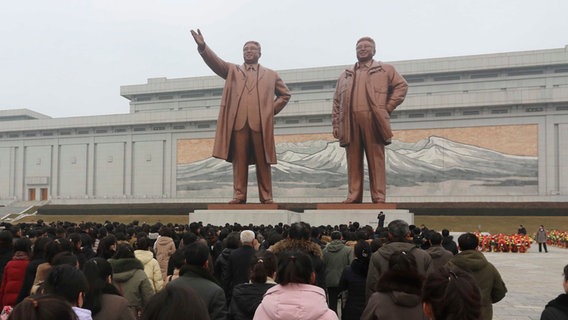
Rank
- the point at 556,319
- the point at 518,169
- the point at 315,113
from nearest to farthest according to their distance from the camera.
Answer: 1. the point at 556,319
2. the point at 518,169
3. the point at 315,113

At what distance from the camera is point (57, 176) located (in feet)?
145

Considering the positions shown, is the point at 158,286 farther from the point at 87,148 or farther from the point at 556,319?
the point at 87,148

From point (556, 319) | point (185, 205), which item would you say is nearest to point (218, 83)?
point (185, 205)

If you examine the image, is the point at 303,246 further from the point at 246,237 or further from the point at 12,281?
the point at 12,281

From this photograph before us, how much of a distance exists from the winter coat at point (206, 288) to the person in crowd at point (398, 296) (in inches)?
34.5

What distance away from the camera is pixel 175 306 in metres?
2.09

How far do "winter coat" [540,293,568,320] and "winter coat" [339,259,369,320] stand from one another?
2.10 metres

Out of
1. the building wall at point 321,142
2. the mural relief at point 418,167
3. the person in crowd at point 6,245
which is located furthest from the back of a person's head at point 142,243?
the mural relief at point 418,167

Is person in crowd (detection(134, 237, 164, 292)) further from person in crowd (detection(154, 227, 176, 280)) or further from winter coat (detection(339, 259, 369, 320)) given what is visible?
winter coat (detection(339, 259, 369, 320))

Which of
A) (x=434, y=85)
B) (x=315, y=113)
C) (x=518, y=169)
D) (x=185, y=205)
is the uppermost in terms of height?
(x=434, y=85)

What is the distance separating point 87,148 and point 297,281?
44087 mm

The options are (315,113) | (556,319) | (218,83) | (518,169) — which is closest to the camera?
(556,319)

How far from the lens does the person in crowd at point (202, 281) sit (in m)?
3.23

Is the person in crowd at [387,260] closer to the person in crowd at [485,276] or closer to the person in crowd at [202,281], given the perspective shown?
the person in crowd at [485,276]
